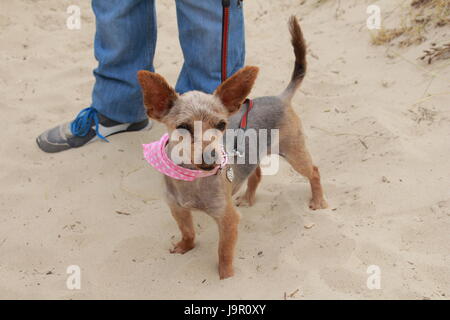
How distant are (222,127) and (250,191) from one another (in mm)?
1079

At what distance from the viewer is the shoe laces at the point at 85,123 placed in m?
3.73

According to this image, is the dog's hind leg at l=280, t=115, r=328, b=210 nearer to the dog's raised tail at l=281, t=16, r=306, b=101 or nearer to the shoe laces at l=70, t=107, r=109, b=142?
the dog's raised tail at l=281, t=16, r=306, b=101

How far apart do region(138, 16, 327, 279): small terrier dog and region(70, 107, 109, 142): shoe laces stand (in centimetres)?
142

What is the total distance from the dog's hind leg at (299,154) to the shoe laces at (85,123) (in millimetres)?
1606

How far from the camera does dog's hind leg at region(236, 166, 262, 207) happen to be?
322 cm

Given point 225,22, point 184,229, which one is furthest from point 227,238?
point 225,22

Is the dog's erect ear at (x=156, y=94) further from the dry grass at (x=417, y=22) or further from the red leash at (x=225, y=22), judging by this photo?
the dry grass at (x=417, y=22)

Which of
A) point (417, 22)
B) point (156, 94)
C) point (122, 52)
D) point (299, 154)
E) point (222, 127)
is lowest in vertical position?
point (299, 154)

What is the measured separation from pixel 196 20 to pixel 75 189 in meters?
1.45


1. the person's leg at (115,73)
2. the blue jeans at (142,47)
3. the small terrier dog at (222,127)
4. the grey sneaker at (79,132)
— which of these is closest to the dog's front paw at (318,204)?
the small terrier dog at (222,127)

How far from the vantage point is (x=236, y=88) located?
7.45ft

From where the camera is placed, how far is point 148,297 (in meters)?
2.48

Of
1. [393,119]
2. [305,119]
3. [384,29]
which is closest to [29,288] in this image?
[305,119]

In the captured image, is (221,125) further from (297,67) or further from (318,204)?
(318,204)
